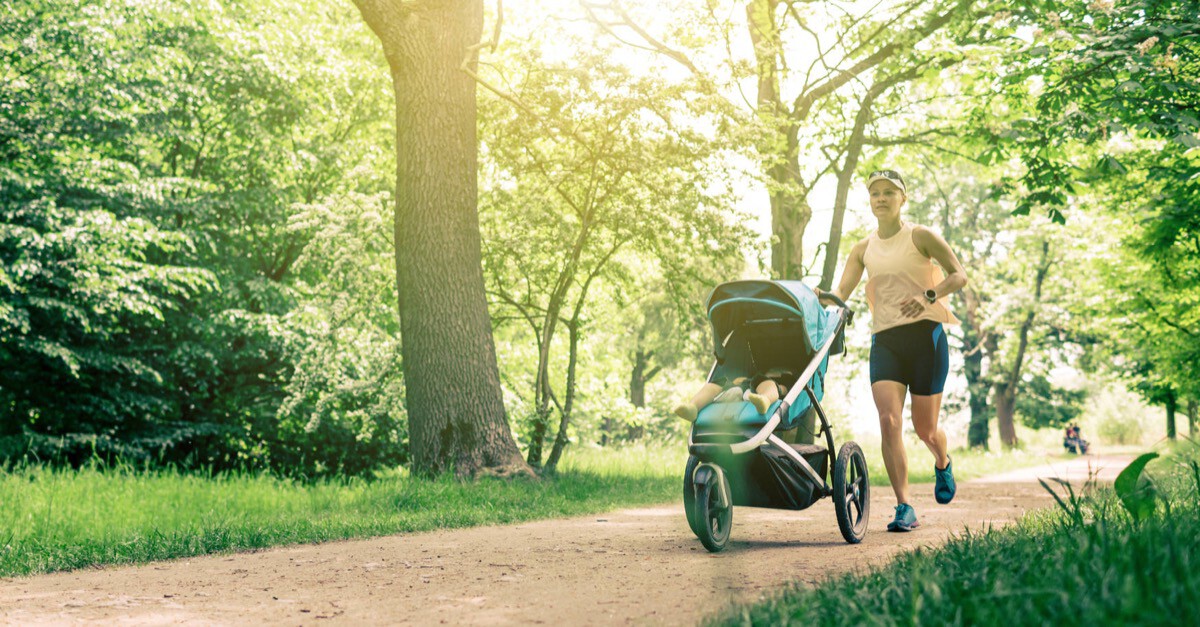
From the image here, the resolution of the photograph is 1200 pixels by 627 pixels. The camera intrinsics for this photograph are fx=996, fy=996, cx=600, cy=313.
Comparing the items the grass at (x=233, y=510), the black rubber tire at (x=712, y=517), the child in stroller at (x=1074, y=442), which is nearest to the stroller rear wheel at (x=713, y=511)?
the black rubber tire at (x=712, y=517)

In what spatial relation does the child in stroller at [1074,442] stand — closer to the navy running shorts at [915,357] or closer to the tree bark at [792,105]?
the tree bark at [792,105]

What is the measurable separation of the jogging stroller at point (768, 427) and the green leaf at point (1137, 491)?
1.74 m

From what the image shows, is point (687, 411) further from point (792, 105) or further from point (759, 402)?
point (792, 105)

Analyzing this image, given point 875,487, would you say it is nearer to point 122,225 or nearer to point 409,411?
point 409,411

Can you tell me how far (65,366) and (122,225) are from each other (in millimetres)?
3298

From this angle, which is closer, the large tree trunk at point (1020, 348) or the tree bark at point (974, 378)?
the large tree trunk at point (1020, 348)

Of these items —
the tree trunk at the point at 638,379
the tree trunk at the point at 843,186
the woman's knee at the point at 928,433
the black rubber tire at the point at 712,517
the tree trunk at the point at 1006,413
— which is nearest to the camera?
the black rubber tire at the point at 712,517

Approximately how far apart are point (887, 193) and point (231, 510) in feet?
18.6

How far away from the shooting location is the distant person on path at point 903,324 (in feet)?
22.1

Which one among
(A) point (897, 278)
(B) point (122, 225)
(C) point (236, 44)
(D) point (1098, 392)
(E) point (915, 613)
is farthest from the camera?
(D) point (1098, 392)

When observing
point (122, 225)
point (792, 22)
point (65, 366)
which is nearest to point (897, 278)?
point (792, 22)

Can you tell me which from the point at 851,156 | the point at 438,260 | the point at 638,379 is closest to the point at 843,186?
the point at 851,156

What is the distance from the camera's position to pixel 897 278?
6.85 metres

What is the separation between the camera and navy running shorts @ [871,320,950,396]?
6.76m
